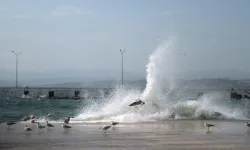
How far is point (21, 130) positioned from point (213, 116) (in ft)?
50.4

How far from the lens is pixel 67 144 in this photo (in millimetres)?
18375

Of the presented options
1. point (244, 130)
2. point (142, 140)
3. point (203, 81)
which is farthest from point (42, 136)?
point (203, 81)

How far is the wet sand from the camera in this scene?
57.9 feet

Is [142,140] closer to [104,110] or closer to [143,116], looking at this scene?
Result: [143,116]

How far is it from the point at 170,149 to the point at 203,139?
3.52 metres

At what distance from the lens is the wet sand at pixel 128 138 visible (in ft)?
57.9

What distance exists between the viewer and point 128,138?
66.0 ft

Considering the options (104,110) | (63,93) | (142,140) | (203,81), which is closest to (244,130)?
(142,140)

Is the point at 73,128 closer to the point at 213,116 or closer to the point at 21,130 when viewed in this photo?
the point at 21,130

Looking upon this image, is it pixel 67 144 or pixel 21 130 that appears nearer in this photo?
pixel 67 144

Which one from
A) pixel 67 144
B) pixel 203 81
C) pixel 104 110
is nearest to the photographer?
pixel 67 144

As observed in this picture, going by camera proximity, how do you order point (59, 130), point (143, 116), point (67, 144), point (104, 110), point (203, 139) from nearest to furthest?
1. point (67, 144)
2. point (203, 139)
3. point (59, 130)
4. point (143, 116)
5. point (104, 110)

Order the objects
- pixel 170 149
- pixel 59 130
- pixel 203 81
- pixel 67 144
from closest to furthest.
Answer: pixel 170 149, pixel 67 144, pixel 59 130, pixel 203 81

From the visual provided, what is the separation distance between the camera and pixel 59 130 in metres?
23.9
